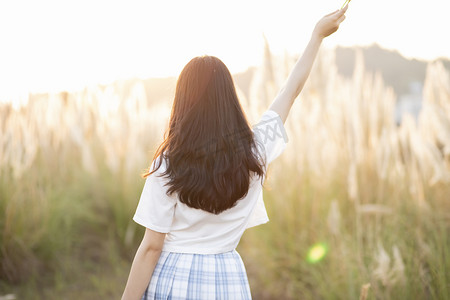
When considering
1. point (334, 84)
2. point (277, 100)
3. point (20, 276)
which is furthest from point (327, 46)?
point (20, 276)

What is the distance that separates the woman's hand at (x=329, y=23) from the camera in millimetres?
2035

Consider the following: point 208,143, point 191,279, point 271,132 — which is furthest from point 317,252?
point 208,143

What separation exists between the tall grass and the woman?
1181 millimetres

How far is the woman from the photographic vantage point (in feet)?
5.87

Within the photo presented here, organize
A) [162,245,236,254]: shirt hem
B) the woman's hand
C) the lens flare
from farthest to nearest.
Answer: the lens flare
the woman's hand
[162,245,236,254]: shirt hem

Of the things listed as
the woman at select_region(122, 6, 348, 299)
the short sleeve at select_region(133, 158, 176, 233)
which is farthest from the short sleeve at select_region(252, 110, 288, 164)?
the short sleeve at select_region(133, 158, 176, 233)

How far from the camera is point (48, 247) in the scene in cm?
435

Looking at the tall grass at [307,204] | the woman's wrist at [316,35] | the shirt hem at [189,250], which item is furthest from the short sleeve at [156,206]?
the tall grass at [307,204]

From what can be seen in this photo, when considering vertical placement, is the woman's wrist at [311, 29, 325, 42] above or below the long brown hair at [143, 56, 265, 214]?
above

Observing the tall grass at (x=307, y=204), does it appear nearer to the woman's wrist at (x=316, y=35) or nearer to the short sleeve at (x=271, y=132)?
the short sleeve at (x=271, y=132)

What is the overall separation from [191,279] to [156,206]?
32 cm

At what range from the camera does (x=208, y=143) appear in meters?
1.81

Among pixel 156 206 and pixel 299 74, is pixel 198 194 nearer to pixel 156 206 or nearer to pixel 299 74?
pixel 156 206

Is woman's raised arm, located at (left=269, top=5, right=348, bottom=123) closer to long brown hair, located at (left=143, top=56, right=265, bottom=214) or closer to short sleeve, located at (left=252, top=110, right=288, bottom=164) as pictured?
short sleeve, located at (left=252, top=110, right=288, bottom=164)
